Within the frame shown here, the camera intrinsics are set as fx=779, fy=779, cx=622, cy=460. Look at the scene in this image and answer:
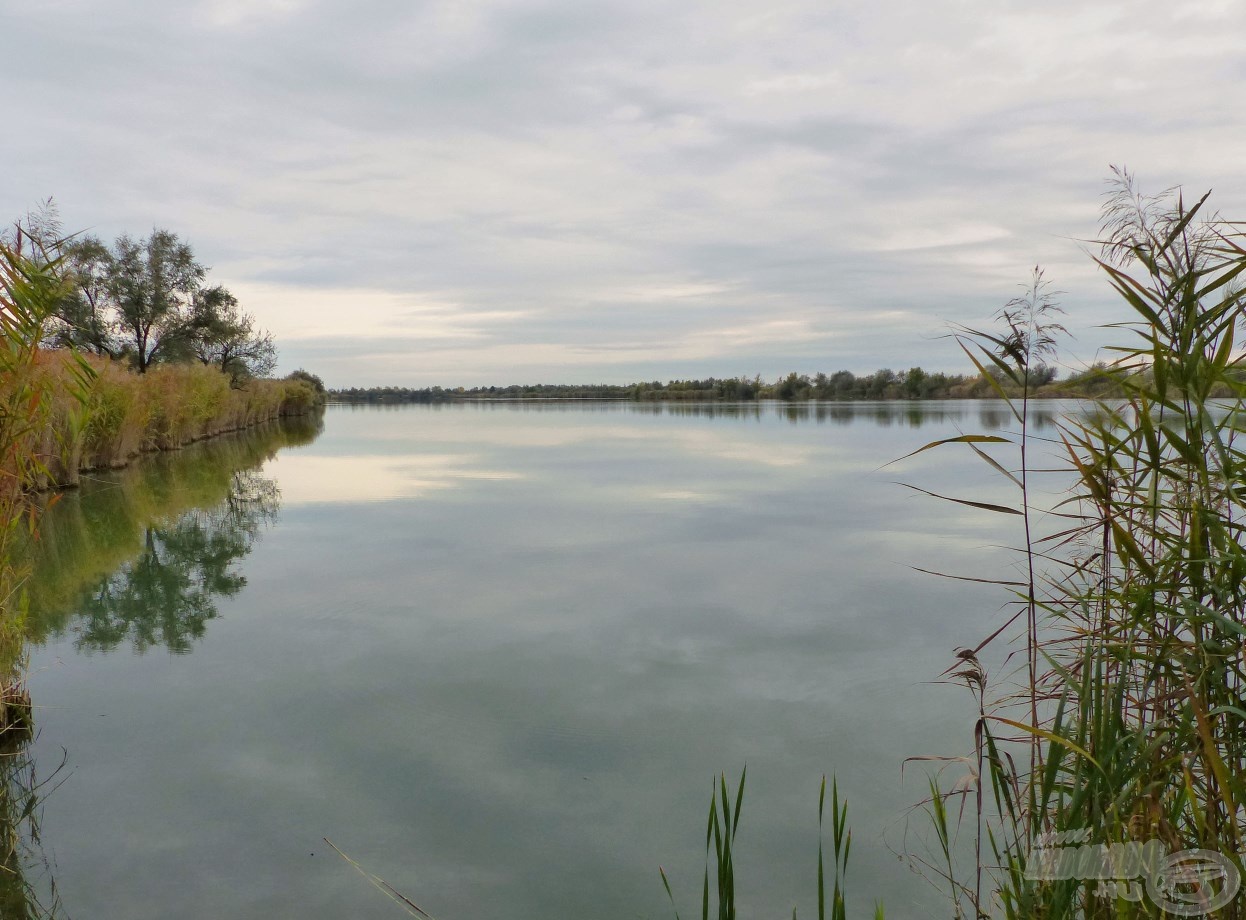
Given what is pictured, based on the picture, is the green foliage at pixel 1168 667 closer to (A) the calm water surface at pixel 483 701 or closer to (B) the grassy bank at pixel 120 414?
(A) the calm water surface at pixel 483 701

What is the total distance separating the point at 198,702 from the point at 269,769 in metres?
0.83

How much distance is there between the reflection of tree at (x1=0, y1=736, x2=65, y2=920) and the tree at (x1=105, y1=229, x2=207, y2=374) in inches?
856

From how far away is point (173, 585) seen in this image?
5285 mm

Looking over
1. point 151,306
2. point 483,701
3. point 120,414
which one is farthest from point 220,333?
point 483,701

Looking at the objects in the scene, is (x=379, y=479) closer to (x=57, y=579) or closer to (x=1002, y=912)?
(x=57, y=579)

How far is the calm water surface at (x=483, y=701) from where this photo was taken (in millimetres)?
2215

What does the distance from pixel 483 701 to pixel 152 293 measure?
75.9 ft

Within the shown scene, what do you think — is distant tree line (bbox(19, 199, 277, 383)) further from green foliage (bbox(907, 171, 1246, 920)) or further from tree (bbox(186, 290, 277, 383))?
green foliage (bbox(907, 171, 1246, 920))

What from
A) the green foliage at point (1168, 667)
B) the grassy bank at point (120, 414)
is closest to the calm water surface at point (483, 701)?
the green foliage at point (1168, 667)

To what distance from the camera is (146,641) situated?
4191 mm

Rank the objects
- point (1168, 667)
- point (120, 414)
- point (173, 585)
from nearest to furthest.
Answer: point (1168, 667) → point (173, 585) → point (120, 414)

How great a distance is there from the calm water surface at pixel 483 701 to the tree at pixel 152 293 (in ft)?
54.7

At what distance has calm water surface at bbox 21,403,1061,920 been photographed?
2215 millimetres

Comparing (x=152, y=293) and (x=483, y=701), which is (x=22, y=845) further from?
(x=152, y=293)
